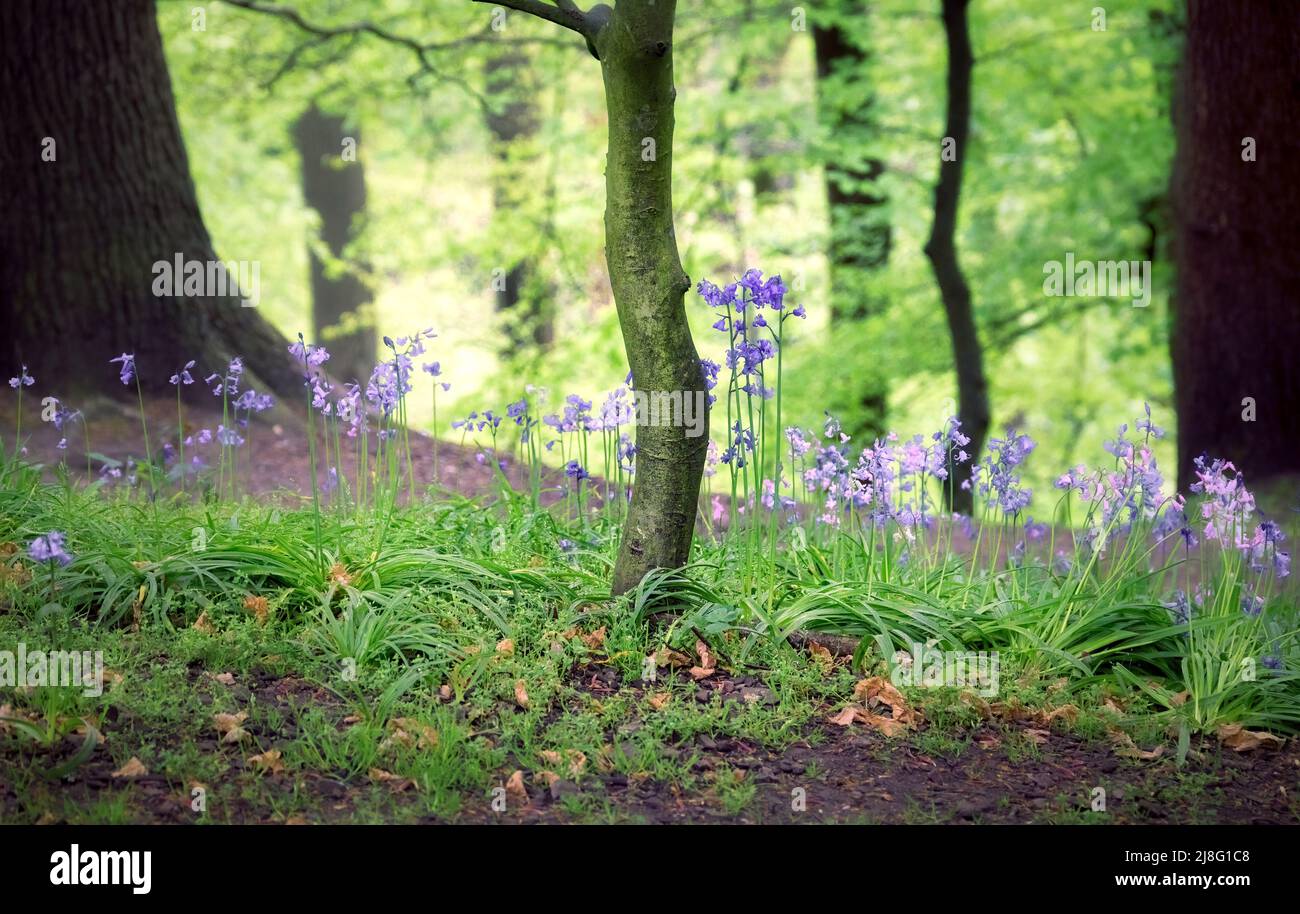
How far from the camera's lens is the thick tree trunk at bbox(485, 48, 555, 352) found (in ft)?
43.2

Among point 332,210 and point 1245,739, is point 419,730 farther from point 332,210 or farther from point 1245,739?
point 332,210

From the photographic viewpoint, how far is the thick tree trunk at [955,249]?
1020 cm

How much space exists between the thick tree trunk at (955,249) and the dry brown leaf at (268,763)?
7.72 metres

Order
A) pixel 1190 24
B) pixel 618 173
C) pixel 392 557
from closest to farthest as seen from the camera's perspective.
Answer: pixel 618 173, pixel 392 557, pixel 1190 24

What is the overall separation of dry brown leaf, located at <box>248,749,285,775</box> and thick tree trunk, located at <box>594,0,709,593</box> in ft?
4.63

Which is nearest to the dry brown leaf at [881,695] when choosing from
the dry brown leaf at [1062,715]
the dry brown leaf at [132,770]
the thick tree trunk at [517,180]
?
the dry brown leaf at [1062,715]

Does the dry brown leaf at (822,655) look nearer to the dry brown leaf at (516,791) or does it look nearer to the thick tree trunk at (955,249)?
the dry brown leaf at (516,791)

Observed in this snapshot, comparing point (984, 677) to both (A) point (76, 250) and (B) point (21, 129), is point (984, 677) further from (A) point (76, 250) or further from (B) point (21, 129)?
(B) point (21, 129)

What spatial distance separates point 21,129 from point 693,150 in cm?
700

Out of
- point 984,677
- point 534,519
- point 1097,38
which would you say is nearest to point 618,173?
point 534,519

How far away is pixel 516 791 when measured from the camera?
3.45 meters

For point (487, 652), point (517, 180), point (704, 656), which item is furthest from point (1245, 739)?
point (517, 180)

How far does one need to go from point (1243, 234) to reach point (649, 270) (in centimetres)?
546

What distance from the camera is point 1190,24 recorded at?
8.06 metres
